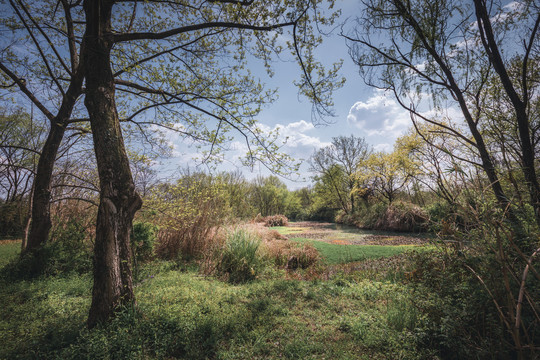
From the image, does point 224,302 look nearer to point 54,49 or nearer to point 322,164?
point 54,49

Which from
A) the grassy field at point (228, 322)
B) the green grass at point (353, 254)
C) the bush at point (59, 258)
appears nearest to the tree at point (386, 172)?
the green grass at point (353, 254)

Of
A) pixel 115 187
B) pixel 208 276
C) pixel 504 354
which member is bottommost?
pixel 208 276

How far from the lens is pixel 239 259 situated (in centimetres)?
587

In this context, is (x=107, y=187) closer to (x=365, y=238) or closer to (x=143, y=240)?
(x=143, y=240)

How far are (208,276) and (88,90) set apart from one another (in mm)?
4633

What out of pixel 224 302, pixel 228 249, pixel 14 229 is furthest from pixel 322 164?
pixel 14 229

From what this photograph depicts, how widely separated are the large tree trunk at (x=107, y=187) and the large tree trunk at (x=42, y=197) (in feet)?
12.1

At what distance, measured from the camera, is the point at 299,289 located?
4.48 m

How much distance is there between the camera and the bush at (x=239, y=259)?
560cm

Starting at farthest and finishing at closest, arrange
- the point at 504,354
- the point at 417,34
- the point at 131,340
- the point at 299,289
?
the point at 299,289
the point at 417,34
the point at 131,340
the point at 504,354

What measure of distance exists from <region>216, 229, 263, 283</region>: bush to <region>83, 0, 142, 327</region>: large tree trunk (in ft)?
9.72

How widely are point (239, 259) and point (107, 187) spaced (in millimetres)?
3910

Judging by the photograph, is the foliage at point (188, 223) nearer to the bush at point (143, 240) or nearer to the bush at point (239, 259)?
the bush at point (143, 240)

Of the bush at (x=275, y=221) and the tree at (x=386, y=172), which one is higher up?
the tree at (x=386, y=172)
